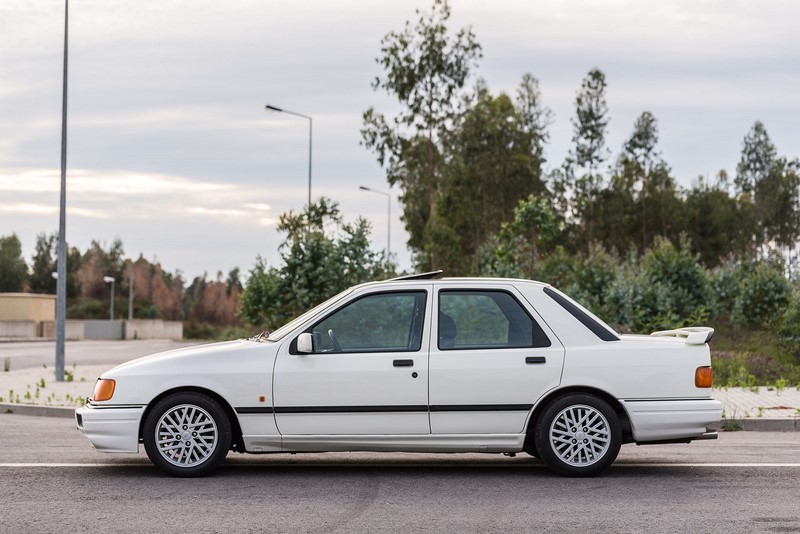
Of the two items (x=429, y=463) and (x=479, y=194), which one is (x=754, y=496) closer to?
(x=429, y=463)

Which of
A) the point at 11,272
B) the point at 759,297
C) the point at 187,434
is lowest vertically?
the point at 187,434

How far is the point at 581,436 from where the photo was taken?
8.80 m

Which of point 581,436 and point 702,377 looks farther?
point 702,377

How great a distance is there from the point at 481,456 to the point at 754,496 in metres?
2.97

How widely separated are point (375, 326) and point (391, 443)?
0.98 metres

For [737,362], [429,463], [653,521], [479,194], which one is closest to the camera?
[653,521]

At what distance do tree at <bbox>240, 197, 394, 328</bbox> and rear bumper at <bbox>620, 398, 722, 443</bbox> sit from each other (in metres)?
16.0

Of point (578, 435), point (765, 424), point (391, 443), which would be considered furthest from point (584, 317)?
point (765, 424)

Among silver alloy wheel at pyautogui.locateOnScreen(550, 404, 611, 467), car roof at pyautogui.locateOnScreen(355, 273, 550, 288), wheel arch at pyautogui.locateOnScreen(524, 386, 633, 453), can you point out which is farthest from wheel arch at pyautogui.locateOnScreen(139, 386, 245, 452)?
silver alloy wheel at pyautogui.locateOnScreen(550, 404, 611, 467)

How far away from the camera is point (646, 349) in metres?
8.91

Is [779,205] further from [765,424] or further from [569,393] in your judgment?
[569,393]

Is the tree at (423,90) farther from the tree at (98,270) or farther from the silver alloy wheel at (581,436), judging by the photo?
the tree at (98,270)

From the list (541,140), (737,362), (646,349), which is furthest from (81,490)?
(541,140)

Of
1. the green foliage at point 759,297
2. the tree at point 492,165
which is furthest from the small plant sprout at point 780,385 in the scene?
the tree at point 492,165
